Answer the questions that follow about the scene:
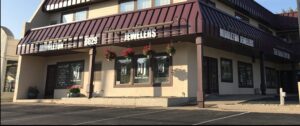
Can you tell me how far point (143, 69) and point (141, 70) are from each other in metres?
0.15

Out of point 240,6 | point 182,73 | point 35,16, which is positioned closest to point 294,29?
point 240,6

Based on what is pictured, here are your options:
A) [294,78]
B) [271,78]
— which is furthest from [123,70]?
[294,78]

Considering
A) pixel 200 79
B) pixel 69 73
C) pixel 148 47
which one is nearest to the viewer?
pixel 200 79

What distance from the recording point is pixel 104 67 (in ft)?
66.3

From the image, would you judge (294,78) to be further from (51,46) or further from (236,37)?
(51,46)

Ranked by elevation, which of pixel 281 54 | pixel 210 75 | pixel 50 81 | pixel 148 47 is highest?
pixel 281 54

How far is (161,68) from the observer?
1786 cm

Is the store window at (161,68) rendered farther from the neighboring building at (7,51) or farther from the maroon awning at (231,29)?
the neighboring building at (7,51)

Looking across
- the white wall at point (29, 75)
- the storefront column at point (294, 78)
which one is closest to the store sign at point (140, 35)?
the white wall at point (29, 75)

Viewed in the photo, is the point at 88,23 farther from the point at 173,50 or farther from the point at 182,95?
the point at 182,95

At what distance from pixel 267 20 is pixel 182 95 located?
13.3 m

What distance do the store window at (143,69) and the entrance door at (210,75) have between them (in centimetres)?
250

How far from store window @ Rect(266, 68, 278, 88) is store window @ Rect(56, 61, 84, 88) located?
15.3 metres

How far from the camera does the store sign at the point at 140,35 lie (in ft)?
50.6
